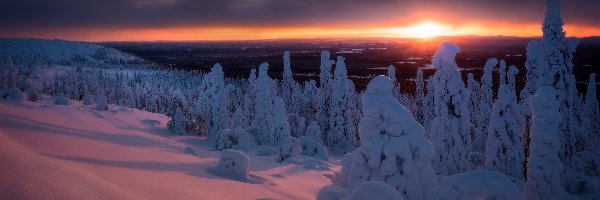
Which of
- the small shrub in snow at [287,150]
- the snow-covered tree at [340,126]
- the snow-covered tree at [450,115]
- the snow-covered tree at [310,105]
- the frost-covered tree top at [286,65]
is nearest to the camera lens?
the snow-covered tree at [450,115]

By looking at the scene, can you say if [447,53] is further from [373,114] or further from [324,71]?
[324,71]

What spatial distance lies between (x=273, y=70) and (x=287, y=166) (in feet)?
525

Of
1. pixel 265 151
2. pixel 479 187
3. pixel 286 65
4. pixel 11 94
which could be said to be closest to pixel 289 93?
pixel 286 65

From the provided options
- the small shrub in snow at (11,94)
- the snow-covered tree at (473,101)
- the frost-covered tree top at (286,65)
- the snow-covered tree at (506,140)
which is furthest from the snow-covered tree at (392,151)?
the snow-covered tree at (473,101)

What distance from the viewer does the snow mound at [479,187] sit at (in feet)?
25.1

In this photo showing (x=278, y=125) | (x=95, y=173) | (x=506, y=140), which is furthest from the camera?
(x=278, y=125)

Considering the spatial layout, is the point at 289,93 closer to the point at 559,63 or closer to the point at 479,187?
the point at 559,63

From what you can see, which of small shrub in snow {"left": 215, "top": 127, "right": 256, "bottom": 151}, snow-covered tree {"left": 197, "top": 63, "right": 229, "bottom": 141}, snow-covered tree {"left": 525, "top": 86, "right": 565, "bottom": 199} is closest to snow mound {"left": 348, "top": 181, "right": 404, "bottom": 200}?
snow-covered tree {"left": 525, "top": 86, "right": 565, "bottom": 199}

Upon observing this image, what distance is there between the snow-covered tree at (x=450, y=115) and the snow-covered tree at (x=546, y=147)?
19.5 ft

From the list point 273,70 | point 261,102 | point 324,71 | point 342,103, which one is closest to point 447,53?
point 261,102

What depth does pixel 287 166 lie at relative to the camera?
1703 centimetres

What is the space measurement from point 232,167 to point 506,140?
12.7 meters

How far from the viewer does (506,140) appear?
56.6ft

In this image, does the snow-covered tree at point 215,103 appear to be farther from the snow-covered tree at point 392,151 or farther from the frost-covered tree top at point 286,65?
the snow-covered tree at point 392,151
